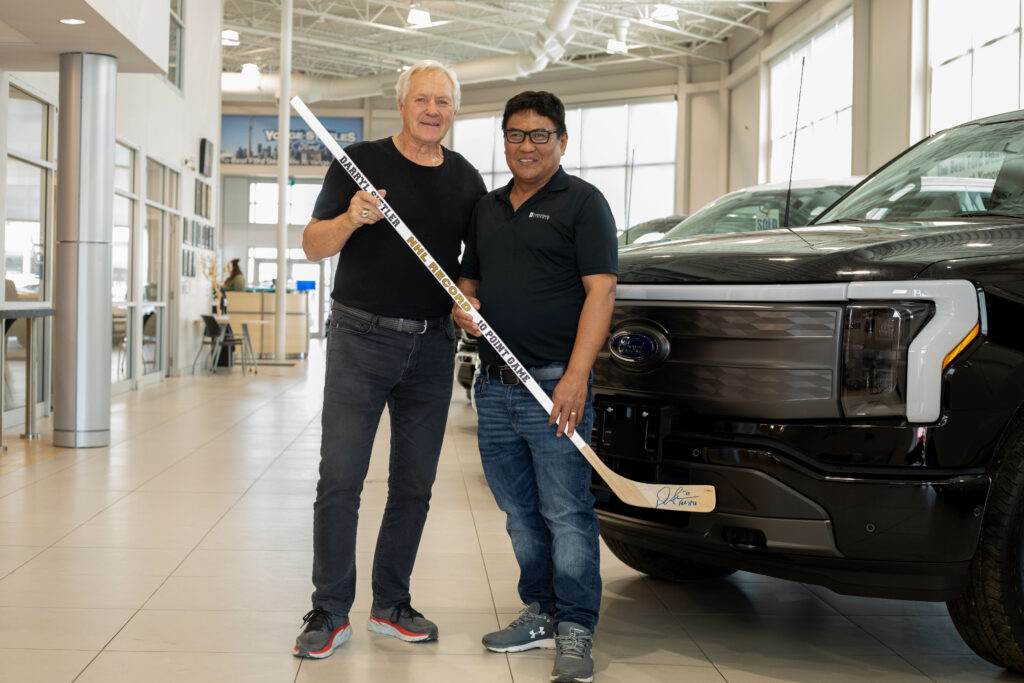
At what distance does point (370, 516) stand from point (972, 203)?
9.88 ft

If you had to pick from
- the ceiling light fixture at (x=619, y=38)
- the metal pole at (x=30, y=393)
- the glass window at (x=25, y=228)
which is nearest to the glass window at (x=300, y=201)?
the ceiling light fixture at (x=619, y=38)

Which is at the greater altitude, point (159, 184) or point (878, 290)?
point (159, 184)

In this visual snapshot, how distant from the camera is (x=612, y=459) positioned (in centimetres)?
298

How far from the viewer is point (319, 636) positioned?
9.73 feet

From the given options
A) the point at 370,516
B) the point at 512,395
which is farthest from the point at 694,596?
the point at 370,516

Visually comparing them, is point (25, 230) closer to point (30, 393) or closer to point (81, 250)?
point (81, 250)

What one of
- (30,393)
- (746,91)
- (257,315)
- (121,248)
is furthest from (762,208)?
(746,91)

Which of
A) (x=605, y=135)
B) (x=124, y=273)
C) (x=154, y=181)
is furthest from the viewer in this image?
(x=605, y=135)

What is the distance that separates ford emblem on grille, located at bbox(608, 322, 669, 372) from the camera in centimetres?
292

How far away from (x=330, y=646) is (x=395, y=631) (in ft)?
0.84

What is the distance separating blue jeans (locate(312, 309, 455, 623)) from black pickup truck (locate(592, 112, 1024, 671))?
0.59 m

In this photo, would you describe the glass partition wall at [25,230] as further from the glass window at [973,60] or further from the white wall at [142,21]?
the glass window at [973,60]

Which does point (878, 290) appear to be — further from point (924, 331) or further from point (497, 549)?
point (497, 549)

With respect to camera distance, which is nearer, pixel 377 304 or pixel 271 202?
pixel 377 304
